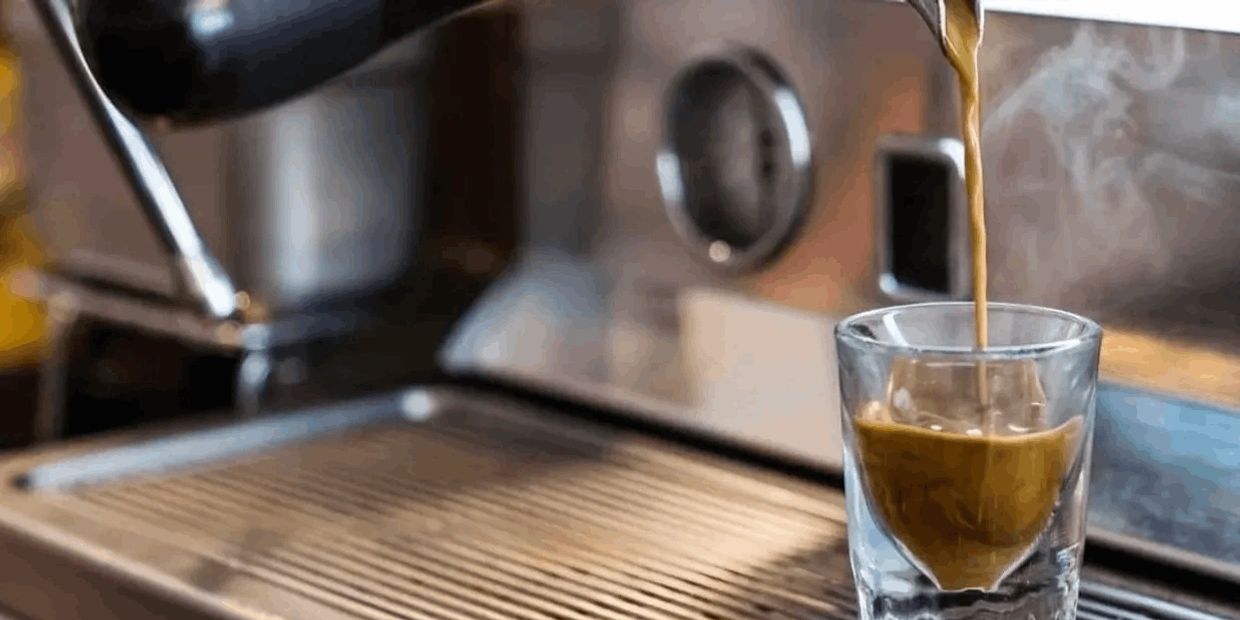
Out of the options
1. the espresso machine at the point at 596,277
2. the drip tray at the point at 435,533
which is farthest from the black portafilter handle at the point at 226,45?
the drip tray at the point at 435,533

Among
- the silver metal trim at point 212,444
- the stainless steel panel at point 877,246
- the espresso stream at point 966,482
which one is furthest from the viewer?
the silver metal trim at point 212,444

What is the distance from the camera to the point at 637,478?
0.71 metres

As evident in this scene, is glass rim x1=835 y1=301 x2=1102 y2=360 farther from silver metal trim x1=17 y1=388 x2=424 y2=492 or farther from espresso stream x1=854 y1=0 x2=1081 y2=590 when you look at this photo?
silver metal trim x1=17 y1=388 x2=424 y2=492

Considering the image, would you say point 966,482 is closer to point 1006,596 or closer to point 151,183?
→ point 1006,596

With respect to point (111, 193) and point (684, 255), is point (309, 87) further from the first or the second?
point (111, 193)

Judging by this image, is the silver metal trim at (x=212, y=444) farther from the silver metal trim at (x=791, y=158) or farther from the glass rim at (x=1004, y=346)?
the glass rim at (x=1004, y=346)

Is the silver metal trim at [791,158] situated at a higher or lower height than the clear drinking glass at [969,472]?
higher

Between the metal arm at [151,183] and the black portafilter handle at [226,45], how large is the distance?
0.21ft

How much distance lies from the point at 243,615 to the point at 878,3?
0.33 m

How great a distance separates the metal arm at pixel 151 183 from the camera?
2.16 ft

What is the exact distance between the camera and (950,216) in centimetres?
67

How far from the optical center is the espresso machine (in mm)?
587

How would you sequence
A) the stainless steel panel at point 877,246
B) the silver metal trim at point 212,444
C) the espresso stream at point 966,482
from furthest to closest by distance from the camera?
the silver metal trim at point 212,444
the stainless steel panel at point 877,246
the espresso stream at point 966,482

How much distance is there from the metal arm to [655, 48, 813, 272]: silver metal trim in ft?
0.67
